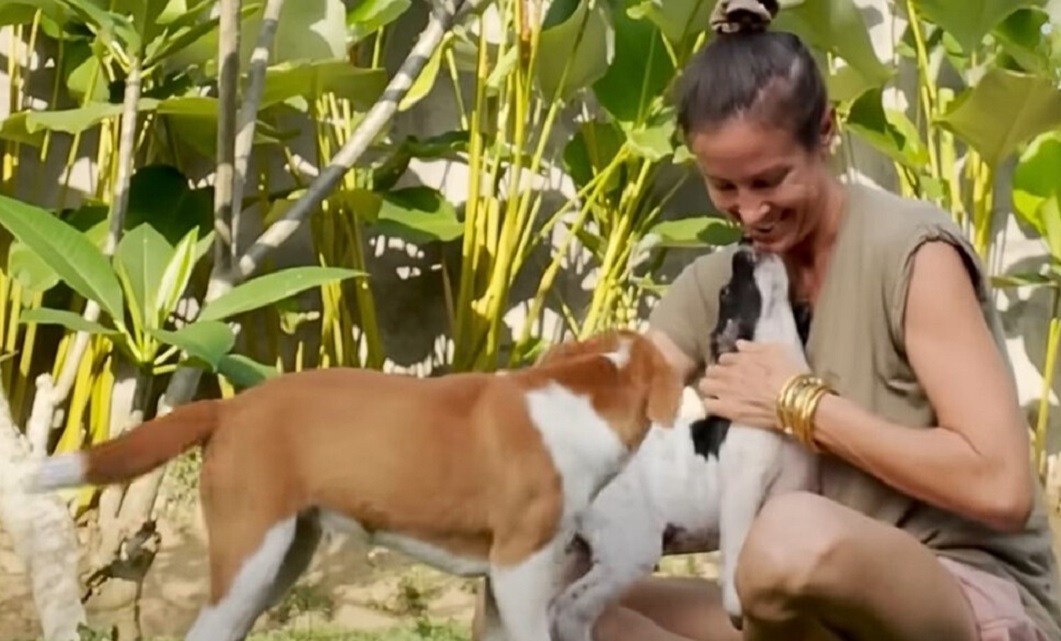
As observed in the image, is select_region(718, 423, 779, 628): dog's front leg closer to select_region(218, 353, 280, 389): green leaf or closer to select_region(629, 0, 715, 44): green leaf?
select_region(218, 353, 280, 389): green leaf

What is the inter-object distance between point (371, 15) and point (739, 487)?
1570 millimetres

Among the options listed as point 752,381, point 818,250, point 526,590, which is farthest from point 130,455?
point 818,250

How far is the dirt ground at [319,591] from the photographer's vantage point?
2477 mm

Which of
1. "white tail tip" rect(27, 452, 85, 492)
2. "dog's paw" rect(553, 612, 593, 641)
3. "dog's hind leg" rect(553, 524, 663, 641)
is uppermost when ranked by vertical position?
"white tail tip" rect(27, 452, 85, 492)

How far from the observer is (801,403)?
4.72ft

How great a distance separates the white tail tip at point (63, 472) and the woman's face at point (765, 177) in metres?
0.68

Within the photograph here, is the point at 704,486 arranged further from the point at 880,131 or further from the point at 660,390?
the point at 880,131

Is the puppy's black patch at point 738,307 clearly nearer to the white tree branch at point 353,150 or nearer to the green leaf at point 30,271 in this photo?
the white tree branch at point 353,150

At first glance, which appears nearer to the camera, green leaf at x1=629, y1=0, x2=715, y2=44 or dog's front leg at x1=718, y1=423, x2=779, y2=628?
dog's front leg at x1=718, y1=423, x2=779, y2=628

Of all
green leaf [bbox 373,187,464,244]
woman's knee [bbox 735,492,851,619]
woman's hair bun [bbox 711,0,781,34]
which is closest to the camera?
woman's knee [bbox 735,492,851,619]

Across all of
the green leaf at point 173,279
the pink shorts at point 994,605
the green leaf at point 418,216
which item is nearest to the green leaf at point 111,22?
the green leaf at point 173,279

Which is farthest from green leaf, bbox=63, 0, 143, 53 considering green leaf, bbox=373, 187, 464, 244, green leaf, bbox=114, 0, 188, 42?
green leaf, bbox=373, 187, 464, 244

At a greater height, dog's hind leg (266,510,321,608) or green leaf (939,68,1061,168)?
green leaf (939,68,1061,168)

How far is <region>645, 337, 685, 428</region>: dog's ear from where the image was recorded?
1.52 metres
